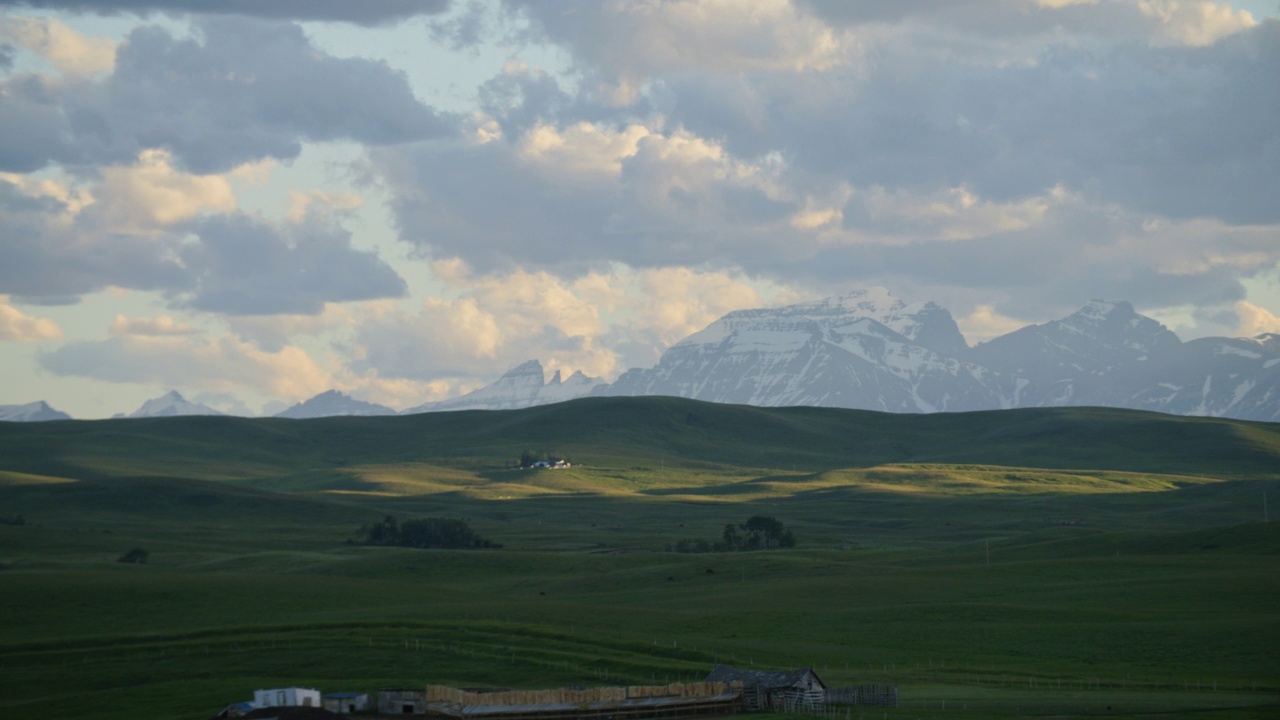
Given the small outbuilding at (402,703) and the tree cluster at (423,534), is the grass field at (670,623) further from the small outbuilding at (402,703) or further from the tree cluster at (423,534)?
the tree cluster at (423,534)

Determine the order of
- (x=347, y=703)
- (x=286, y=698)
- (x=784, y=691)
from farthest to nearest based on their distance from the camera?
(x=347, y=703), (x=784, y=691), (x=286, y=698)

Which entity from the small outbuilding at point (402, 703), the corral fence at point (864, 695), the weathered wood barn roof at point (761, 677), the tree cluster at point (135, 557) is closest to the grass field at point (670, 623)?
the corral fence at point (864, 695)

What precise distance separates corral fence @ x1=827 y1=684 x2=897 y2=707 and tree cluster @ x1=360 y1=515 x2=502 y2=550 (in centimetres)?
11367

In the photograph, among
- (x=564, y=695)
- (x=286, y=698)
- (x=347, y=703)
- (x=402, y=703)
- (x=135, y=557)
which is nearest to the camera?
(x=286, y=698)

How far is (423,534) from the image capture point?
18688 cm

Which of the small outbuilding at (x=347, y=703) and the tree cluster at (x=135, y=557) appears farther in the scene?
the tree cluster at (x=135, y=557)

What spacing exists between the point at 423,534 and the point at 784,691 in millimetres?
120388

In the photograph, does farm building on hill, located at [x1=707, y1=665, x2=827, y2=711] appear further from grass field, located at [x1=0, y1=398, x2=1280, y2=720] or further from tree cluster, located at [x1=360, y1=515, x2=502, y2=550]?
tree cluster, located at [x1=360, y1=515, x2=502, y2=550]

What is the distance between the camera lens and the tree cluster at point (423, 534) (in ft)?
602

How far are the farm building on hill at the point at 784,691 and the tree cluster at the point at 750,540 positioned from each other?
9941 cm

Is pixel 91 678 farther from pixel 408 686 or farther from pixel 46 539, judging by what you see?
pixel 46 539

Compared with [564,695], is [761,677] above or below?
above

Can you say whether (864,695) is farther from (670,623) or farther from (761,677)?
(670,623)

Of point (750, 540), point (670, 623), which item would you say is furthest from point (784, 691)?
point (750, 540)
